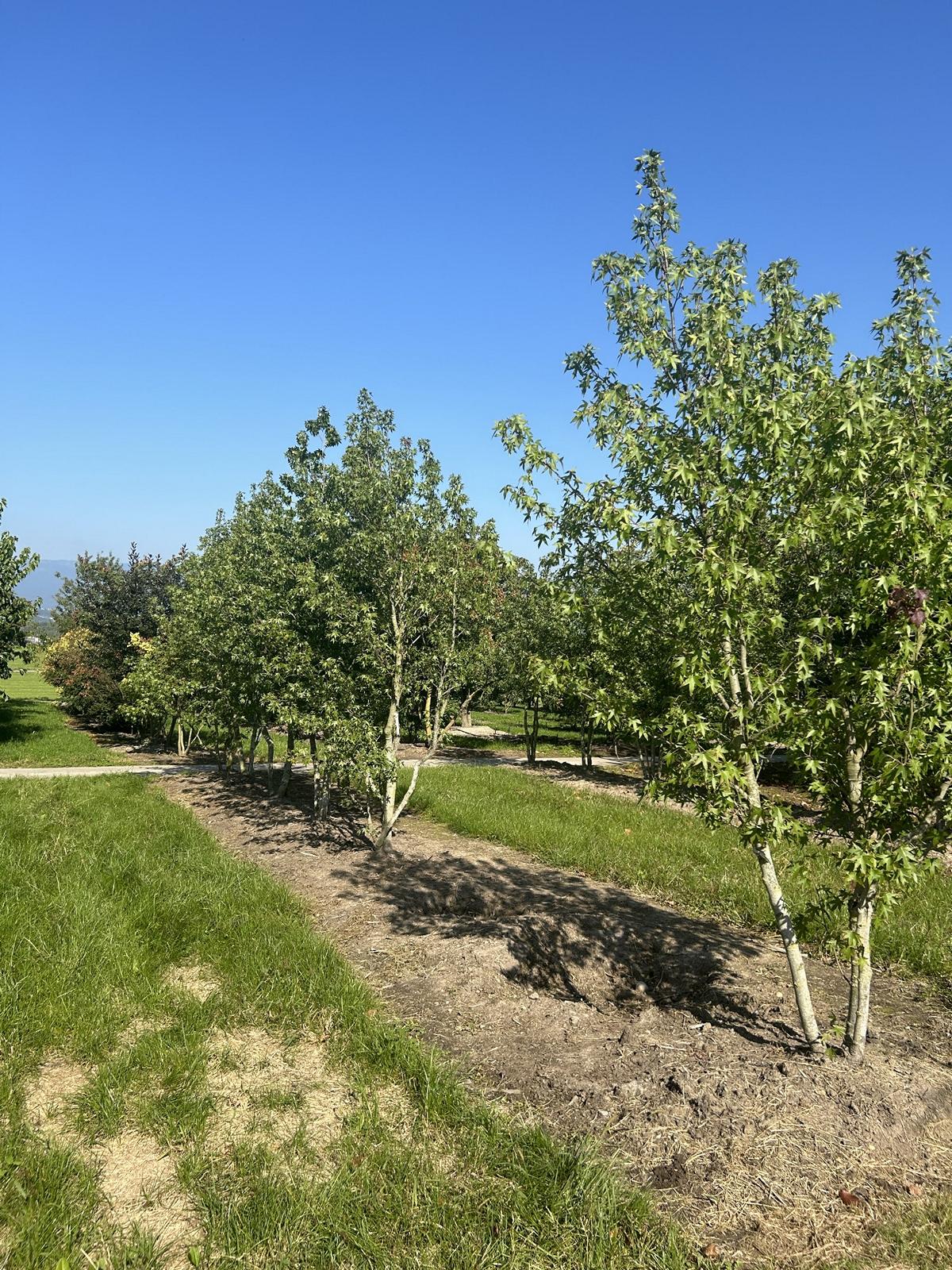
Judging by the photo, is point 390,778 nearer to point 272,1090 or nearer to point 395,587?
point 395,587

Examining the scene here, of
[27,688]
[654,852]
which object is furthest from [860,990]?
[27,688]

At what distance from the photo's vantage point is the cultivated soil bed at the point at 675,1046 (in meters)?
4.38

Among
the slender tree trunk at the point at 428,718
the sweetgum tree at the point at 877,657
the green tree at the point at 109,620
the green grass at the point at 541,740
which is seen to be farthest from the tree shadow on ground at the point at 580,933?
the green tree at the point at 109,620

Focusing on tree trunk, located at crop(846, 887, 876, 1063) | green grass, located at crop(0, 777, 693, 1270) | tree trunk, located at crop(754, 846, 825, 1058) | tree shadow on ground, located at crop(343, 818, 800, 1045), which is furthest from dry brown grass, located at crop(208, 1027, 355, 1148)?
tree trunk, located at crop(846, 887, 876, 1063)

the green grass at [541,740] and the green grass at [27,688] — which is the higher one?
the green grass at [27,688]

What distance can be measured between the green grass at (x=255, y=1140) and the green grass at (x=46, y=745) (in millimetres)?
17334

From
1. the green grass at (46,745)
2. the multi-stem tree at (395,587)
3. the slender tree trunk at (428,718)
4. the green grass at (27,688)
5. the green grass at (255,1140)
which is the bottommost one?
the green grass at (46,745)

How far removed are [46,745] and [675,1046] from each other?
88.9ft

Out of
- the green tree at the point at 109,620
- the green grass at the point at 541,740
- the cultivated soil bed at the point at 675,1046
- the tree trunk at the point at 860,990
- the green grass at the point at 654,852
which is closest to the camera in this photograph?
the cultivated soil bed at the point at 675,1046

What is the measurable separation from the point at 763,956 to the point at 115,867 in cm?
889

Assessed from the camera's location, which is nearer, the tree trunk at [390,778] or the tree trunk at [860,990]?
the tree trunk at [860,990]

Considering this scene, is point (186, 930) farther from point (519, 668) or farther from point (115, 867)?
point (519, 668)

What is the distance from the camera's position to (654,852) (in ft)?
41.2

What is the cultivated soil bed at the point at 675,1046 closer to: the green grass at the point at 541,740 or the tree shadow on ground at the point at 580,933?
the tree shadow on ground at the point at 580,933
